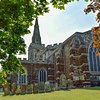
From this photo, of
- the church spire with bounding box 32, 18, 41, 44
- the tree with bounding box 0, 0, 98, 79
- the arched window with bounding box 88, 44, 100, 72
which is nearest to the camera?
the tree with bounding box 0, 0, 98, 79

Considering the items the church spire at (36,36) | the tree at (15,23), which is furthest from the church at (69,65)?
the tree at (15,23)

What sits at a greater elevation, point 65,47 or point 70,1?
point 65,47

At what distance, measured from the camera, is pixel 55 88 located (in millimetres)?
30734

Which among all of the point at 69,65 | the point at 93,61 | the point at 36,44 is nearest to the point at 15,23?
the point at 93,61

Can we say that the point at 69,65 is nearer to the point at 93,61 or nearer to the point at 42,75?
the point at 93,61

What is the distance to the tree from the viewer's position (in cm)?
759

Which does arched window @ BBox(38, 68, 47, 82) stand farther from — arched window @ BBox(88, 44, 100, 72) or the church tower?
the church tower

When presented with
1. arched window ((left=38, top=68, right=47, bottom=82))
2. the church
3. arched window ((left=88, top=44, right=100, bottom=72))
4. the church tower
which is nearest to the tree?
the church

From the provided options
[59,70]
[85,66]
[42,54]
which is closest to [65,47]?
[59,70]

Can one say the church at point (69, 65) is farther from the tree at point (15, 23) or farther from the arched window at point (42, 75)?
the tree at point (15, 23)

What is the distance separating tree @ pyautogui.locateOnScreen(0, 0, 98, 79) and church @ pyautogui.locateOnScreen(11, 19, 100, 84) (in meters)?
33.5

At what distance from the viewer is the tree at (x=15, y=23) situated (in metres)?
7.59

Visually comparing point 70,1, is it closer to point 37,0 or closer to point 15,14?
point 37,0

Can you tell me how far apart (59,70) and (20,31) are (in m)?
40.2
